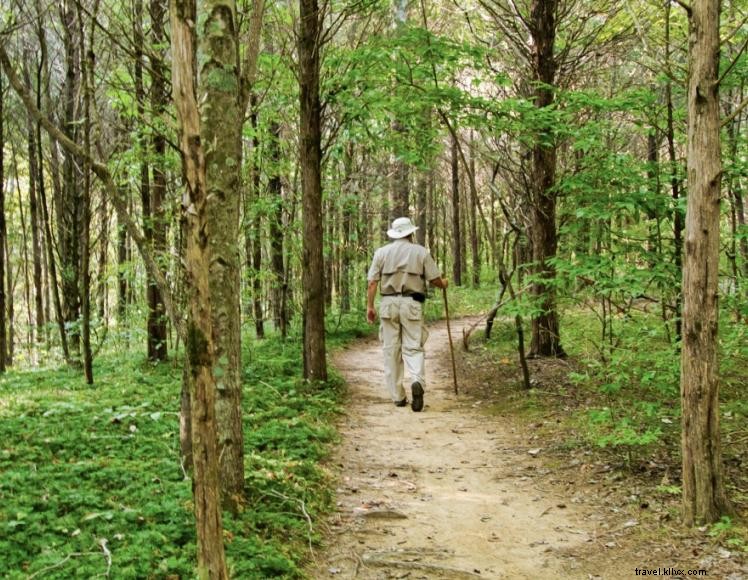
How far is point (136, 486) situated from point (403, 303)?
4564 millimetres

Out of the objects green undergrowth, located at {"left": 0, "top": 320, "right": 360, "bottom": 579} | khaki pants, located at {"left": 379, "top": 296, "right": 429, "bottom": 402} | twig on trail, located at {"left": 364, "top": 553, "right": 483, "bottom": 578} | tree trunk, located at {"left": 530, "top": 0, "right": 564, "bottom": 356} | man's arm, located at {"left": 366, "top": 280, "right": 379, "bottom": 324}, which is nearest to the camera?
green undergrowth, located at {"left": 0, "top": 320, "right": 360, "bottom": 579}

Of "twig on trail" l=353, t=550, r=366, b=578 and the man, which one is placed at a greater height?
→ the man

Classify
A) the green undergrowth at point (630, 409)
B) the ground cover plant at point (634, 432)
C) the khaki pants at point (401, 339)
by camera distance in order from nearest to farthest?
the ground cover plant at point (634, 432) < the green undergrowth at point (630, 409) < the khaki pants at point (401, 339)

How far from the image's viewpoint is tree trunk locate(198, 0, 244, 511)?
152 inches

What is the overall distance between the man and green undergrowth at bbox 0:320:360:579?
38.7 inches

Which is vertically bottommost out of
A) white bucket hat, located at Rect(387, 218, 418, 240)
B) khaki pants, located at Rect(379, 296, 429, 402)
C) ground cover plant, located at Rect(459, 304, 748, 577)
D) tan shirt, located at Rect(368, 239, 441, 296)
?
ground cover plant, located at Rect(459, 304, 748, 577)

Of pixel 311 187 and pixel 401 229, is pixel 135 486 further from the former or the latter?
pixel 401 229

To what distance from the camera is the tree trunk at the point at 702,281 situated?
4.05 meters

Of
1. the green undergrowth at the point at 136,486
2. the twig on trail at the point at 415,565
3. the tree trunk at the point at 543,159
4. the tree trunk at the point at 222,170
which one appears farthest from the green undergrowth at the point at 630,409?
the tree trunk at the point at 222,170

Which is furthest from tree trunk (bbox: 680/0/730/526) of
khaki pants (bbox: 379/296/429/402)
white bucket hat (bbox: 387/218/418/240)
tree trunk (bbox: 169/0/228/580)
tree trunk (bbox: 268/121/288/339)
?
tree trunk (bbox: 268/121/288/339)

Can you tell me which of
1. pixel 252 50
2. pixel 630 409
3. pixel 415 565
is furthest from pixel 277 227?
→ pixel 415 565

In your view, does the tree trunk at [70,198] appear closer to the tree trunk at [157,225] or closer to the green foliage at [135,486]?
the tree trunk at [157,225]

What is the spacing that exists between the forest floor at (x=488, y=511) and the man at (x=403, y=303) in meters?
0.78

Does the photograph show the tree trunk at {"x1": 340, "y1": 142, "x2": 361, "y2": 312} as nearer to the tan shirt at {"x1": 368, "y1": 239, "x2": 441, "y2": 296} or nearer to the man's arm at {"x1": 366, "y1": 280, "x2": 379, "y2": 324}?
the man's arm at {"x1": 366, "y1": 280, "x2": 379, "y2": 324}
